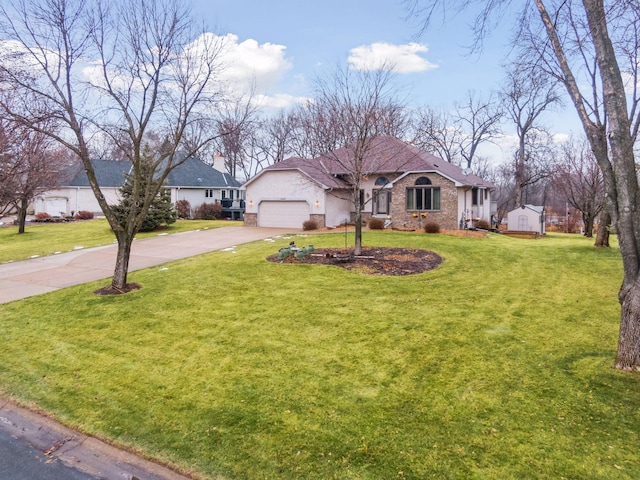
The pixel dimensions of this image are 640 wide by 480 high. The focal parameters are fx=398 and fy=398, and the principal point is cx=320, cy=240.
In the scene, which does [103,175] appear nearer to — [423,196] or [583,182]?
[423,196]

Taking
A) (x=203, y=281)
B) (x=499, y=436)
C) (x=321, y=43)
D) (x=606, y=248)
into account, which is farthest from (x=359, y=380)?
(x=606, y=248)

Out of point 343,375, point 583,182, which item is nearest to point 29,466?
point 343,375

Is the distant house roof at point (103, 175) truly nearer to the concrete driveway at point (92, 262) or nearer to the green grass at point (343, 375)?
the concrete driveway at point (92, 262)

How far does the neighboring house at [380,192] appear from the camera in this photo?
21500mm

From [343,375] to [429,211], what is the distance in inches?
690

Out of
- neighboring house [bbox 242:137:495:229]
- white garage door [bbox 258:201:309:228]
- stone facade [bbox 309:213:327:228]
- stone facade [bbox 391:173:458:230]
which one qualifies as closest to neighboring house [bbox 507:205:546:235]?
neighboring house [bbox 242:137:495:229]

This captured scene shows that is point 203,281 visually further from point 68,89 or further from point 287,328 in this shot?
point 68,89

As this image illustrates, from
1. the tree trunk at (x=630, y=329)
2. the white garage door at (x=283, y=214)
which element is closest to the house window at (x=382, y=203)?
the white garage door at (x=283, y=214)

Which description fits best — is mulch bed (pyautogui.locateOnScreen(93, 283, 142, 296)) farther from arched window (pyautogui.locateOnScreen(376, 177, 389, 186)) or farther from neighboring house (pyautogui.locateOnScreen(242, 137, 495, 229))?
arched window (pyautogui.locateOnScreen(376, 177, 389, 186))

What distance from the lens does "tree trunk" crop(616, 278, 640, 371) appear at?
506cm

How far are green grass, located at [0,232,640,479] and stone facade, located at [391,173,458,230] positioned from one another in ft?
37.5

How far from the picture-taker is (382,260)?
12.5 meters

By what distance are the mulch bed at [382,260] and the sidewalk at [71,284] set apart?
4834mm

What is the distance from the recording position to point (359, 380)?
17.7 feet
